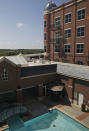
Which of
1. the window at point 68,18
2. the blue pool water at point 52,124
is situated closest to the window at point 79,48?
the window at point 68,18

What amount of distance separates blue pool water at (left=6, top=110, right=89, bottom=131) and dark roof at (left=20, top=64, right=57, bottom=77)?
7200 mm

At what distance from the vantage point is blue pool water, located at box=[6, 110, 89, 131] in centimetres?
1389

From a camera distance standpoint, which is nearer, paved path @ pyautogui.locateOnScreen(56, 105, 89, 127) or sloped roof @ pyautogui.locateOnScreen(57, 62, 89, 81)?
paved path @ pyautogui.locateOnScreen(56, 105, 89, 127)

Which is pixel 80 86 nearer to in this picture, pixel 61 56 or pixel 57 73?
pixel 57 73

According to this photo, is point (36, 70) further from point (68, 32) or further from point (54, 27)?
point (54, 27)

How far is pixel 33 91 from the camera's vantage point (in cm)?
2248

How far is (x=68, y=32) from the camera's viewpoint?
105 feet

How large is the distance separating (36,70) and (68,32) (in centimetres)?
1669

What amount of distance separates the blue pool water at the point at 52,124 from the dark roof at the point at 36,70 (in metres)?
7.20

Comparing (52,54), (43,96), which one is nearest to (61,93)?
(43,96)

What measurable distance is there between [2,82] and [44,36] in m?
24.6

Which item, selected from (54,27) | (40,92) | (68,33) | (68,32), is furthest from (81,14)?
(40,92)

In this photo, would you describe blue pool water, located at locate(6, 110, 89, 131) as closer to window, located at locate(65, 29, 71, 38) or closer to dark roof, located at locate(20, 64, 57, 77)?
dark roof, located at locate(20, 64, 57, 77)

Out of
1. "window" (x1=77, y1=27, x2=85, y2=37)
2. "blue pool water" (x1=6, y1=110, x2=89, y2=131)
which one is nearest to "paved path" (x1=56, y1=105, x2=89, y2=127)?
"blue pool water" (x1=6, y1=110, x2=89, y2=131)
